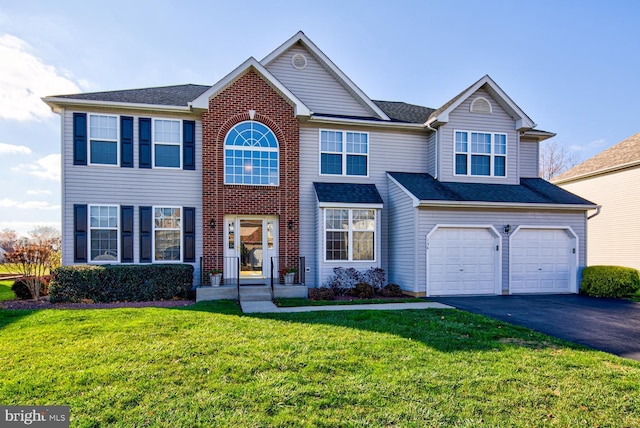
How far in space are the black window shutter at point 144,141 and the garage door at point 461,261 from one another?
30.9 feet

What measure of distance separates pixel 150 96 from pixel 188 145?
7.59 feet

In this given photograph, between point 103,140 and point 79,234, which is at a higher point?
point 103,140

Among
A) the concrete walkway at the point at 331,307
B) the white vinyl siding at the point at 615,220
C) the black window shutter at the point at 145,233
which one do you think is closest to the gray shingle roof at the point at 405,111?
the concrete walkway at the point at 331,307

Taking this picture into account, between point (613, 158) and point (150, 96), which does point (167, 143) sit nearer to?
point (150, 96)

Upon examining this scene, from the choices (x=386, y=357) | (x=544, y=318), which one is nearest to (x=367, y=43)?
(x=544, y=318)

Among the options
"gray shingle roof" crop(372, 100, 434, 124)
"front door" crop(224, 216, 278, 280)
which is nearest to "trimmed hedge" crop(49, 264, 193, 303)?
"front door" crop(224, 216, 278, 280)

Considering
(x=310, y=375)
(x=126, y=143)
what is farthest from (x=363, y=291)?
(x=126, y=143)

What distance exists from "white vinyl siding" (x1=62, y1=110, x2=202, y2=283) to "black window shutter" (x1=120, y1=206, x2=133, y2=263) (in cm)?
12

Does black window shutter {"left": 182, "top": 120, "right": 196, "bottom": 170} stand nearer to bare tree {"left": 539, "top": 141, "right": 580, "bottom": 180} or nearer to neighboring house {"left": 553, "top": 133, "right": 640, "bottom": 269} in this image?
neighboring house {"left": 553, "top": 133, "right": 640, "bottom": 269}

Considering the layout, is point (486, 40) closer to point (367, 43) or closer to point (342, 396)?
point (367, 43)

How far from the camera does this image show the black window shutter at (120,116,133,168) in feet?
40.0

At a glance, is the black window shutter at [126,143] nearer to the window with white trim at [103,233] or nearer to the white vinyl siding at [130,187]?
the white vinyl siding at [130,187]

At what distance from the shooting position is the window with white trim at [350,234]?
12.8 meters

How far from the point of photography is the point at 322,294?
11.6 metres
